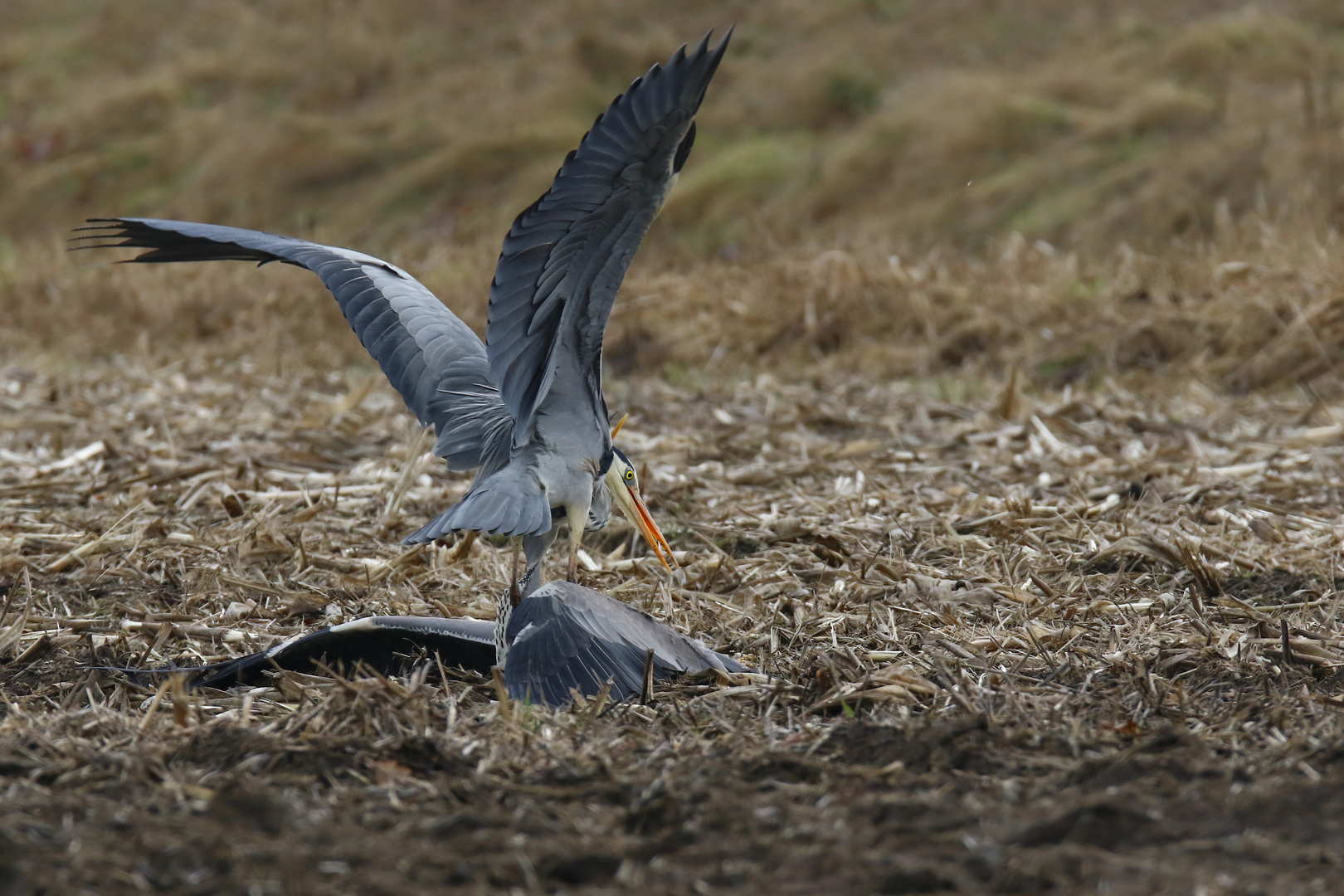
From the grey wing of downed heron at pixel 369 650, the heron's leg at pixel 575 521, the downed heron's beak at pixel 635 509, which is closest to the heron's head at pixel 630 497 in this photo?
the downed heron's beak at pixel 635 509

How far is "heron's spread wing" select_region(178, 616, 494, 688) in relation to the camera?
280cm

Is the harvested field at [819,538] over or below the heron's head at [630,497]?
below

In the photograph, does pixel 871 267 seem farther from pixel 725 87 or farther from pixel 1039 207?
pixel 725 87

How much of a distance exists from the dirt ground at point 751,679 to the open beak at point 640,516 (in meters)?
0.27

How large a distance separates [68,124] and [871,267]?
42.7ft

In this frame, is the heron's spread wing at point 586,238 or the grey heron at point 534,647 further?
the grey heron at point 534,647

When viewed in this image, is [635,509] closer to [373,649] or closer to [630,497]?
[630,497]

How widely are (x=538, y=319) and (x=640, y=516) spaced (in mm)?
605

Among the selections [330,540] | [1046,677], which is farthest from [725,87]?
[1046,677]

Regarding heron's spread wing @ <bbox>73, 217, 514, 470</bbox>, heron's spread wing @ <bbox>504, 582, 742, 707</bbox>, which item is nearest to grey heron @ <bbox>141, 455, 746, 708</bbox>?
heron's spread wing @ <bbox>504, 582, 742, 707</bbox>

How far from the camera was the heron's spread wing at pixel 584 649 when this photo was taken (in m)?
2.63

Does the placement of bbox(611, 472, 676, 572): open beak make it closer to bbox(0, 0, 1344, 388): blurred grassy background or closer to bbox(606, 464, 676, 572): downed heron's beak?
bbox(606, 464, 676, 572): downed heron's beak

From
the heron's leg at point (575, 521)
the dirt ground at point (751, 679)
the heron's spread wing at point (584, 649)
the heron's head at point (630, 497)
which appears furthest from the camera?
the heron's head at point (630, 497)

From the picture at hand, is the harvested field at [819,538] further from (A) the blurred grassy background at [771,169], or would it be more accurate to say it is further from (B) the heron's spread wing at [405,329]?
(B) the heron's spread wing at [405,329]
